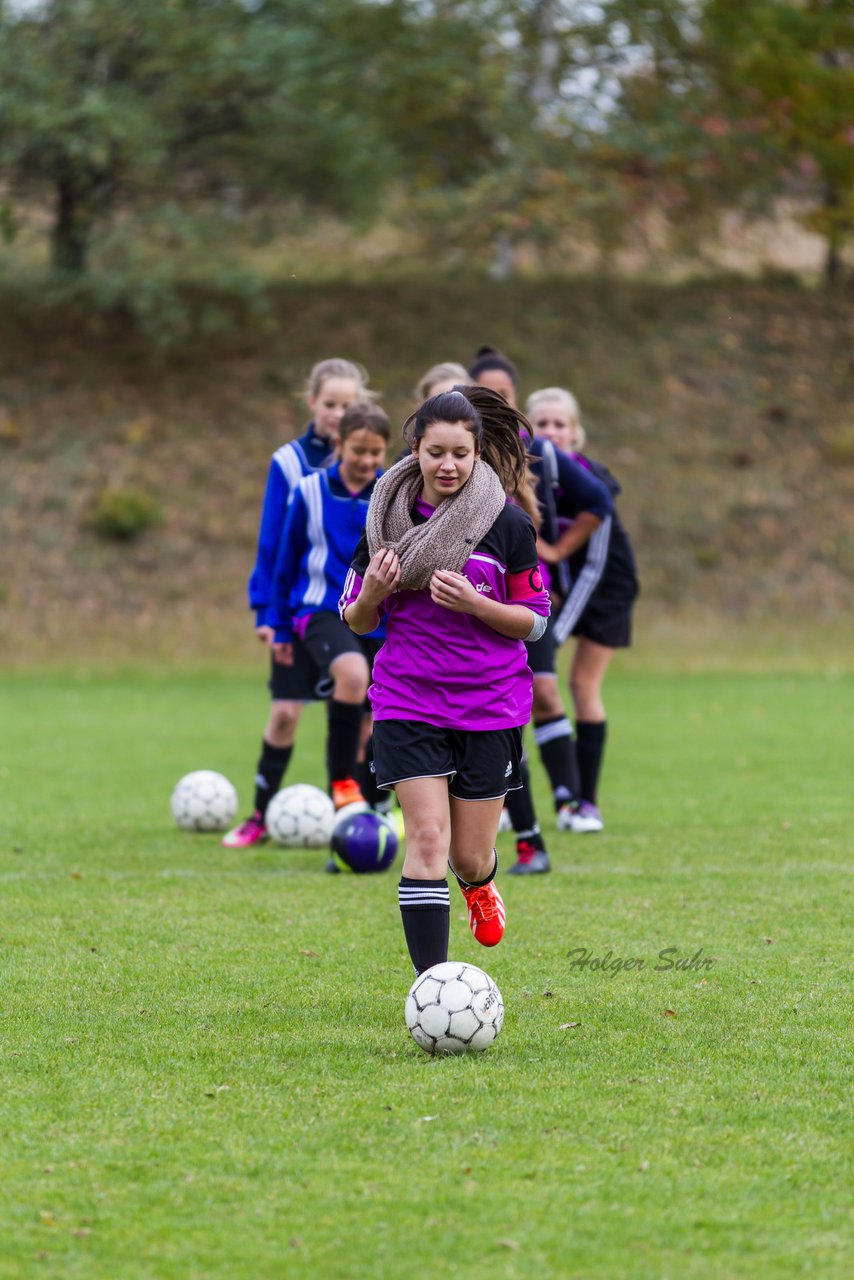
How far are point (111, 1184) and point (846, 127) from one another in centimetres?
2520

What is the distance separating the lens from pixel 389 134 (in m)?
25.2

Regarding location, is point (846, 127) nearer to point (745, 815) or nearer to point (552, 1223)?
point (745, 815)

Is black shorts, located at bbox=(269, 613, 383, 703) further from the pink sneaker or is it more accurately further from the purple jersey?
the purple jersey

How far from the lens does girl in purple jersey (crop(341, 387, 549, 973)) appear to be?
466cm

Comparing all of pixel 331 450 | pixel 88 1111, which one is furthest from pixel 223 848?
pixel 88 1111

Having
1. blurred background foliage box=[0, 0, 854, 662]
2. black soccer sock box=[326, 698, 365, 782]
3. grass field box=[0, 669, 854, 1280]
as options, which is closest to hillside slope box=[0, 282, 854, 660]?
blurred background foliage box=[0, 0, 854, 662]

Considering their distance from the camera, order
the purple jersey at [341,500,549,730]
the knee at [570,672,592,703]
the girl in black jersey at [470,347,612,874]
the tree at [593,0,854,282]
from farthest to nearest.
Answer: the tree at [593,0,854,282] < the knee at [570,672,592,703] < the girl in black jersey at [470,347,612,874] < the purple jersey at [341,500,549,730]

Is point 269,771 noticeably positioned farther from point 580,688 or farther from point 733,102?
point 733,102

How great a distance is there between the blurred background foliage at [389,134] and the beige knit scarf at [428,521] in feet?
62.0

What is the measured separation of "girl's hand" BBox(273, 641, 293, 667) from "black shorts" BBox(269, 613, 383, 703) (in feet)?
0.09

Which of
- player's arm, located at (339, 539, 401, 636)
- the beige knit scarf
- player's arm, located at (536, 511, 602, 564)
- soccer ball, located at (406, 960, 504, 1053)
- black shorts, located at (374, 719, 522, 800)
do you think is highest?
the beige knit scarf

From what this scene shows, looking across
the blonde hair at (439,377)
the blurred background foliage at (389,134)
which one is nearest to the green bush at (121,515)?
the blurred background foliage at (389,134)

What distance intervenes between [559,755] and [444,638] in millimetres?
3787

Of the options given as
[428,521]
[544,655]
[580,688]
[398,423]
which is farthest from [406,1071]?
[398,423]
